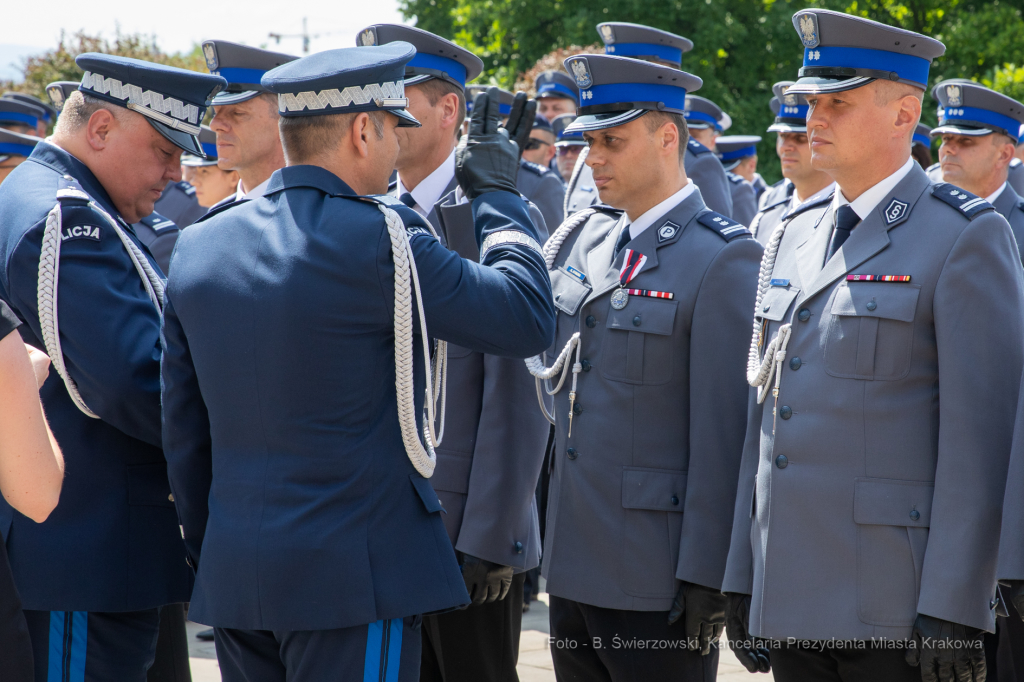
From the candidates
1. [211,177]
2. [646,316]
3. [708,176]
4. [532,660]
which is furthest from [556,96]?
[646,316]

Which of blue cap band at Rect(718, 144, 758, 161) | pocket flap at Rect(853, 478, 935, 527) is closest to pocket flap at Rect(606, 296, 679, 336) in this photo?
pocket flap at Rect(853, 478, 935, 527)

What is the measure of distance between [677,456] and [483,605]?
0.78 meters

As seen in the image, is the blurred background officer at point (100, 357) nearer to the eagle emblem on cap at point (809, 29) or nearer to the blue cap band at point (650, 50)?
the eagle emblem on cap at point (809, 29)

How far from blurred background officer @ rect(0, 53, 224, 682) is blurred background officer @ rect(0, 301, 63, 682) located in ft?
1.49

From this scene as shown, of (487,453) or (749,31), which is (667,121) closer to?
(487,453)

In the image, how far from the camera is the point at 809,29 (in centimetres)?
283

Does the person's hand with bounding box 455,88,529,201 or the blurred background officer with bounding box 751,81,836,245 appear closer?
the person's hand with bounding box 455,88,529,201

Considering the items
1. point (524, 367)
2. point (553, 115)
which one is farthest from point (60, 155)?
point (553, 115)

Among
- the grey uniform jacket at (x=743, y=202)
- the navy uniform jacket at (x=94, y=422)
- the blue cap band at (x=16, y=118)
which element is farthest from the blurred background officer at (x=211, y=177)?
the grey uniform jacket at (x=743, y=202)

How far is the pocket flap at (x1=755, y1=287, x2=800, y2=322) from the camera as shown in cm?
279

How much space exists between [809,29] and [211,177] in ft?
13.0

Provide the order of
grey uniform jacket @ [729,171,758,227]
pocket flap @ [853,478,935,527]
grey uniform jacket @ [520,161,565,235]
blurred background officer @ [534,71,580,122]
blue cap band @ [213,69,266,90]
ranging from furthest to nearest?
1. blurred background officer @ [534,71,580,122]
2. grey uniform jacket @ [729,171,758,227]
3. grey uniform jacket @ [520,161,565,235]
4. blue cap band @ [213,69,266,90]
5. pocket flap @ [853,478,935,527]

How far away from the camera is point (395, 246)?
7.24 ft

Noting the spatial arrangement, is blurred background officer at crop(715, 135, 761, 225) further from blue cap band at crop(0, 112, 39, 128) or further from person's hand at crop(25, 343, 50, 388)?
person's hand at crop(25, 343, 50, 388)
